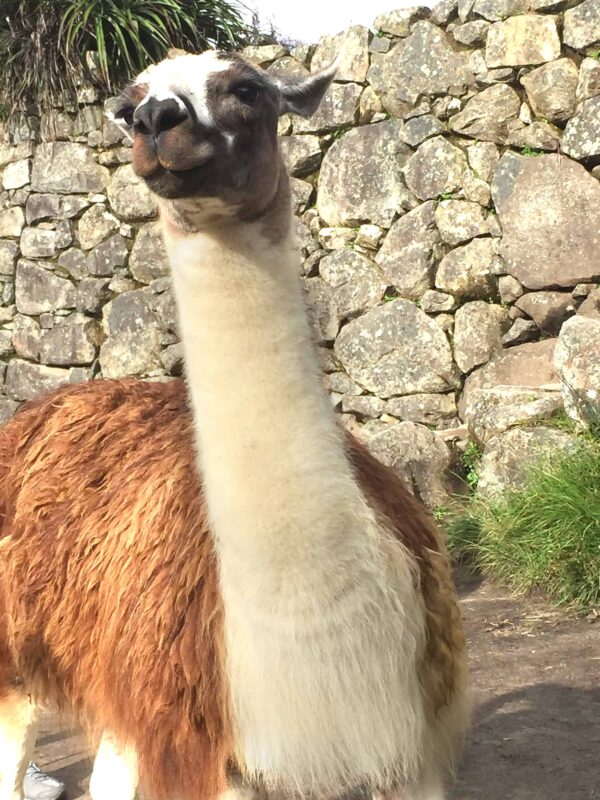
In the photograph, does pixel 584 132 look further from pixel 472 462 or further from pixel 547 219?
pixel 472 462

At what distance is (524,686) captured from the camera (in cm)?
371

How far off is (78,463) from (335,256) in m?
3.79

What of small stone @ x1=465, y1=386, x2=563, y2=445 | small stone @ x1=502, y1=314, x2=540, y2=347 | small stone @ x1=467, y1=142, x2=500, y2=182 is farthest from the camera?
small stone @ x1=467, y1=142, x2=500, y2=182

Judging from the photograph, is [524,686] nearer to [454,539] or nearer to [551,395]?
[454,539]

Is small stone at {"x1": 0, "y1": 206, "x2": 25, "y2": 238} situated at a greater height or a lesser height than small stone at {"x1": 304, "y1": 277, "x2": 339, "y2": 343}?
greater

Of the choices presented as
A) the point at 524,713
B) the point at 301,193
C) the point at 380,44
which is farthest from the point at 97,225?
the point at 524,713

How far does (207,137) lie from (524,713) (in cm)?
258

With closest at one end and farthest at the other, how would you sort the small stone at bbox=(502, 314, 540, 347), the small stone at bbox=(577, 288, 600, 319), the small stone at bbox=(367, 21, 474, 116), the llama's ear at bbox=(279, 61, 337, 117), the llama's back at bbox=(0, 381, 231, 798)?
the llama's back at bbox=(0, 381, 231, 798)
the llama's ear at bbox=(279, 61, 337, 117)
the small stone at bbox=(577, 288, 600, 319)
the small stone at bbox=(502, 314, 540, 347)
the small stone at bbox=(367, 21, 474, 116)

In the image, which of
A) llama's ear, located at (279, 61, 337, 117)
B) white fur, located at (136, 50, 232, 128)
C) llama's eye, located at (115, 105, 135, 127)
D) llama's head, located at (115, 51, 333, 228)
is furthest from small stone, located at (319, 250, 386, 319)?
white fur, located at (136, 50, 232, 128)

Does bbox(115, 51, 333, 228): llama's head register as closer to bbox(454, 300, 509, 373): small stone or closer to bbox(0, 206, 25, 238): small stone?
bbox(454, 300, 509, 373): small stone

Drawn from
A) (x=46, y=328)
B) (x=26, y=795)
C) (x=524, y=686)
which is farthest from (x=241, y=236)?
(x=46, y=328)

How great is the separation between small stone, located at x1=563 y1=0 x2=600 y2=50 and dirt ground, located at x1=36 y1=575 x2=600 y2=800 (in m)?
2.93

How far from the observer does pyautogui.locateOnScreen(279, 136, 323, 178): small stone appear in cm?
619

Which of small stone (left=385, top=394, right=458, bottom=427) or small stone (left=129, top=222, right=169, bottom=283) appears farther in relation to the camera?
small stone (left=129, top=222, right=169, bottom=283)
